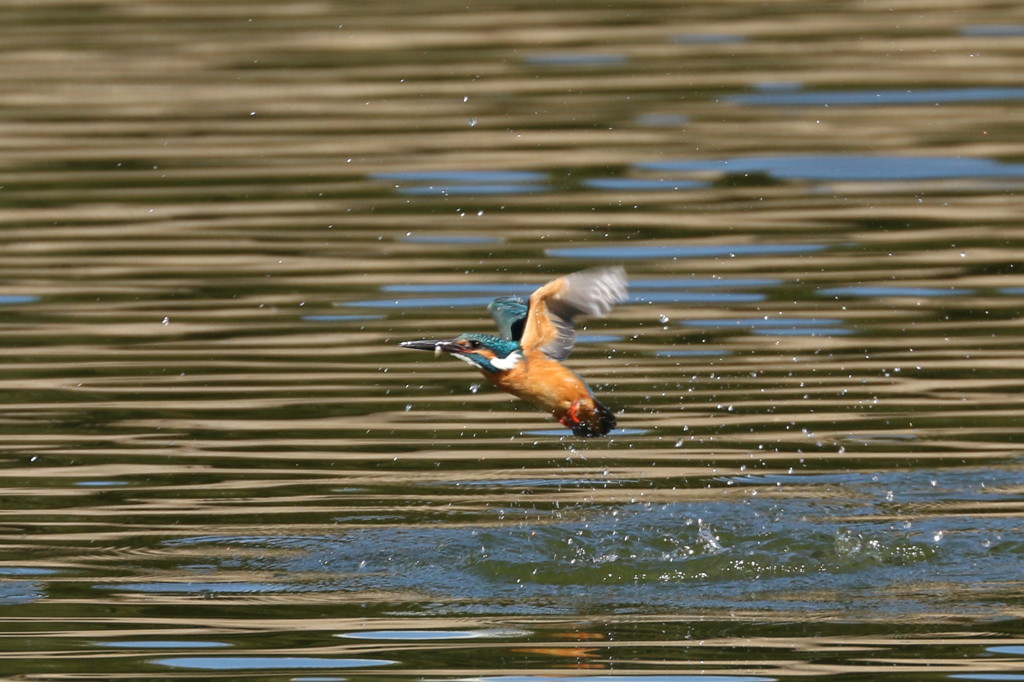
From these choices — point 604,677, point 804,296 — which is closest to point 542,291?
point 604,677

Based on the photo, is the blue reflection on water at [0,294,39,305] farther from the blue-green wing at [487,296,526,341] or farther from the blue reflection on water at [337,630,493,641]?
the blue reflection on water at [337,630,493,641]

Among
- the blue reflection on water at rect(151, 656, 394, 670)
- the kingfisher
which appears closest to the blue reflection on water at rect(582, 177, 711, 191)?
the kingfisher

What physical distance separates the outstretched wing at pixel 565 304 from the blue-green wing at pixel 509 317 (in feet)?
0.21

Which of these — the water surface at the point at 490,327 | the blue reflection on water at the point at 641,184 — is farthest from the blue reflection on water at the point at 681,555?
the blue reflection on water at the point at 641,184

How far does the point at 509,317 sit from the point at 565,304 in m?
0.35

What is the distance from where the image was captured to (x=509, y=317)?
8.21m

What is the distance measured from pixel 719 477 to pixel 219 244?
4578mm

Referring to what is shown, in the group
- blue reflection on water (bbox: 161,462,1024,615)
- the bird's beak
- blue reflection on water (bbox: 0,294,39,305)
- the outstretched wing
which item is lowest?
blue reflection on water (bbox: 161,462,1024,615)

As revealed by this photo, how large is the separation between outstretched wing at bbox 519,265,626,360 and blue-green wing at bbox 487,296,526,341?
6cm

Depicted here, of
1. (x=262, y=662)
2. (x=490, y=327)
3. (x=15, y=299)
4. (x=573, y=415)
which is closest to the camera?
(x=262, y=662)

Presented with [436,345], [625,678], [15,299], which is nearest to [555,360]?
[436,345]

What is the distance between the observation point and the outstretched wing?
302 inches

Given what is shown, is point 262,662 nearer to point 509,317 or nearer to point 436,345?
point 436,345

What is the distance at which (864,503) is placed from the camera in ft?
27.7
